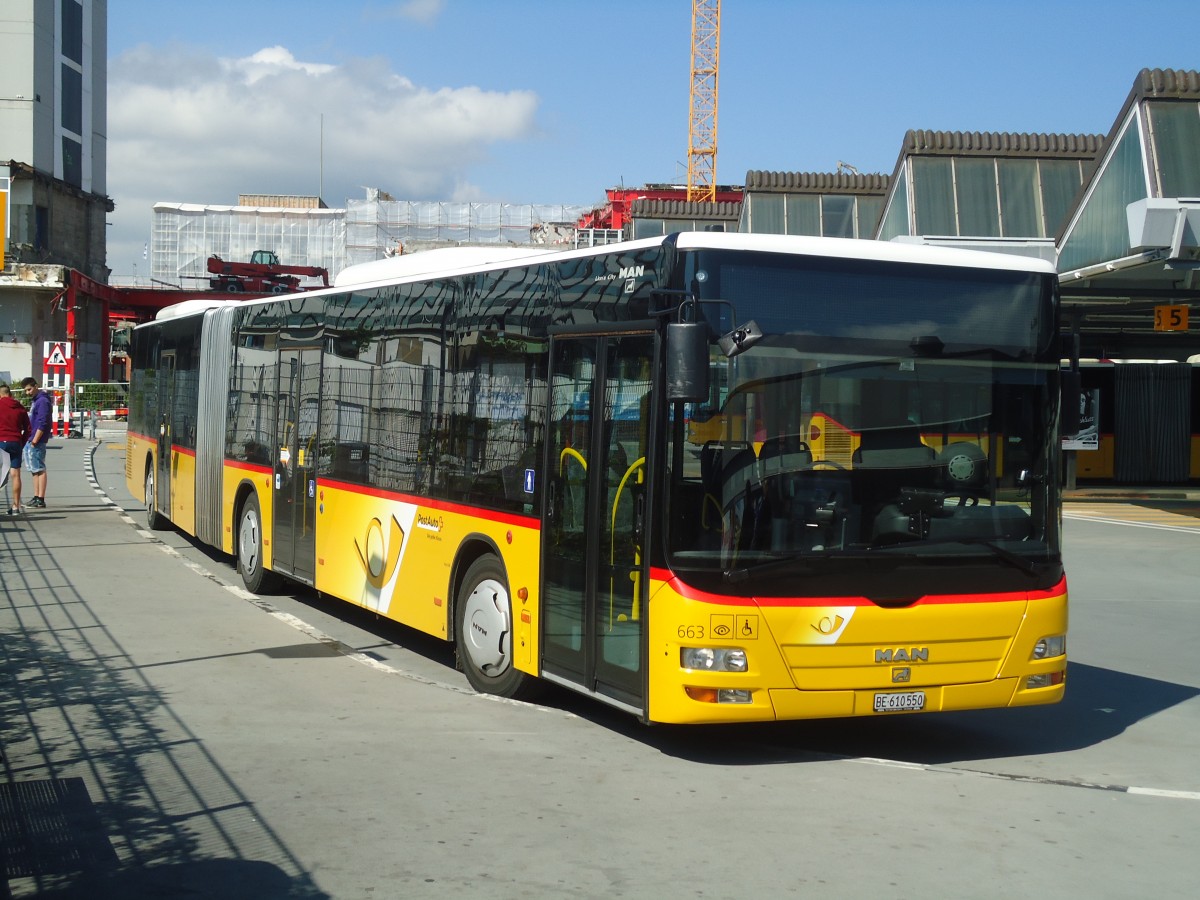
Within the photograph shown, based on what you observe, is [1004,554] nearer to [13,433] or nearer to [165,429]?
[165,429]

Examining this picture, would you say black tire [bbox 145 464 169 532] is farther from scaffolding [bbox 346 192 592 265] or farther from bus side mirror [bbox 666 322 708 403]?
scaffolding [bbox 346 192 592 265]

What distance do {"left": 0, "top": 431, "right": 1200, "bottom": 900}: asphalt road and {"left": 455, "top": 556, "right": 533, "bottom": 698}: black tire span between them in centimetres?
17

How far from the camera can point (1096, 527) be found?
2427cm

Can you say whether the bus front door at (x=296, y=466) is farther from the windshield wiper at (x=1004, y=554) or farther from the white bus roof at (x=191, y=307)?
the windshield wiper at (x=1004, y=554)

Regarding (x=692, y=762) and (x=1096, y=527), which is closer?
(x=692, y=762)

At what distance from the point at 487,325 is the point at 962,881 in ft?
16.6

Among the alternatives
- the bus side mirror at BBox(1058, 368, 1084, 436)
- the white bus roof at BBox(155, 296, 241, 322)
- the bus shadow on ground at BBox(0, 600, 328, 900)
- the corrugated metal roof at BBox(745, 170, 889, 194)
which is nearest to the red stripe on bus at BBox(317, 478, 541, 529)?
the bus shadow on ground at BBox(0, 600, 328, 900)

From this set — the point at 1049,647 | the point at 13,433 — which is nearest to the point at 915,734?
the point at 1049,647

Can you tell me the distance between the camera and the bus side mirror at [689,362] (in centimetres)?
681

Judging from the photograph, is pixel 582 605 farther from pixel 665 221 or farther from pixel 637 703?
pixel 665 221

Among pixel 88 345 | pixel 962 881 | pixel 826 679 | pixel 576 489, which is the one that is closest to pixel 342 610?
pixel 576 489

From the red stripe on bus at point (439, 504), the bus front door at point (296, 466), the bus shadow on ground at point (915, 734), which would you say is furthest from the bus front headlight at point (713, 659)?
the bus front door at point (296, 466)

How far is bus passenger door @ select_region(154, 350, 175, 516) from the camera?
1866 cm

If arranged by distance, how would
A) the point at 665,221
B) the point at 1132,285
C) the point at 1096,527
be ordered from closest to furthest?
the point at 1096,527 → the point at 1132,285 → the point at 665,221
